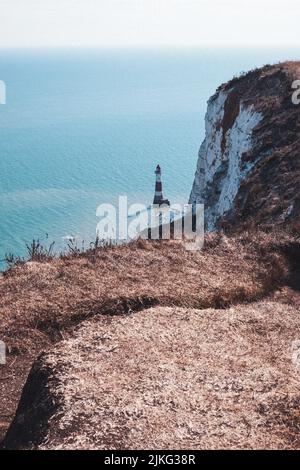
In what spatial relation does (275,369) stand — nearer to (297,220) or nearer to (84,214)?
(297,220)

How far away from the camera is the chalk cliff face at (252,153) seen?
96.5ft

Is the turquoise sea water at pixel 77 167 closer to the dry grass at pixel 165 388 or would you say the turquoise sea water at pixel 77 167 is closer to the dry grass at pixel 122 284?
the dry grass at pixel 122 284

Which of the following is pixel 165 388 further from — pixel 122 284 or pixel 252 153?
pixel 252 153

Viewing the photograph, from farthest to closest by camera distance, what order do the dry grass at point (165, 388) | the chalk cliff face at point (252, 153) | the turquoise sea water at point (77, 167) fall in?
the turquoise sea water at point (77, 167), the chalk cliff face at point (252, 153), the dry grass at point (165, 388)

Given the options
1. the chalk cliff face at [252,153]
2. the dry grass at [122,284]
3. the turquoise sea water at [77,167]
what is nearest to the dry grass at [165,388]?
the dry grass at [122,284]

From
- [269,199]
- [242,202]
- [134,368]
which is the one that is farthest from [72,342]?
[242,202]

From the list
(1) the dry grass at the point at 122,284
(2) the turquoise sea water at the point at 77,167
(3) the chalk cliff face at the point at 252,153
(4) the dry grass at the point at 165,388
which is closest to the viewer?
(4) the dry grass at the point at 165,388

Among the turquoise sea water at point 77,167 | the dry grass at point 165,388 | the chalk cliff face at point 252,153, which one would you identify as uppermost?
the chalk cliff face at point 252,153

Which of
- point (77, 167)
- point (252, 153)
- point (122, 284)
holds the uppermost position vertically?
point (252, 153)

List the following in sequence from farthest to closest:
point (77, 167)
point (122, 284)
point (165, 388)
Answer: point (77, 167) < point (122, 284) < point (165, 388)

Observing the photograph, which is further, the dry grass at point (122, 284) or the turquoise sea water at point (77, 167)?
the turquoise sea water at point (77, 167)

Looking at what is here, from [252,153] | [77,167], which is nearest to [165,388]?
[252,153]

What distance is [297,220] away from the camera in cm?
2389

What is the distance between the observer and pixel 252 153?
37.1 meters
